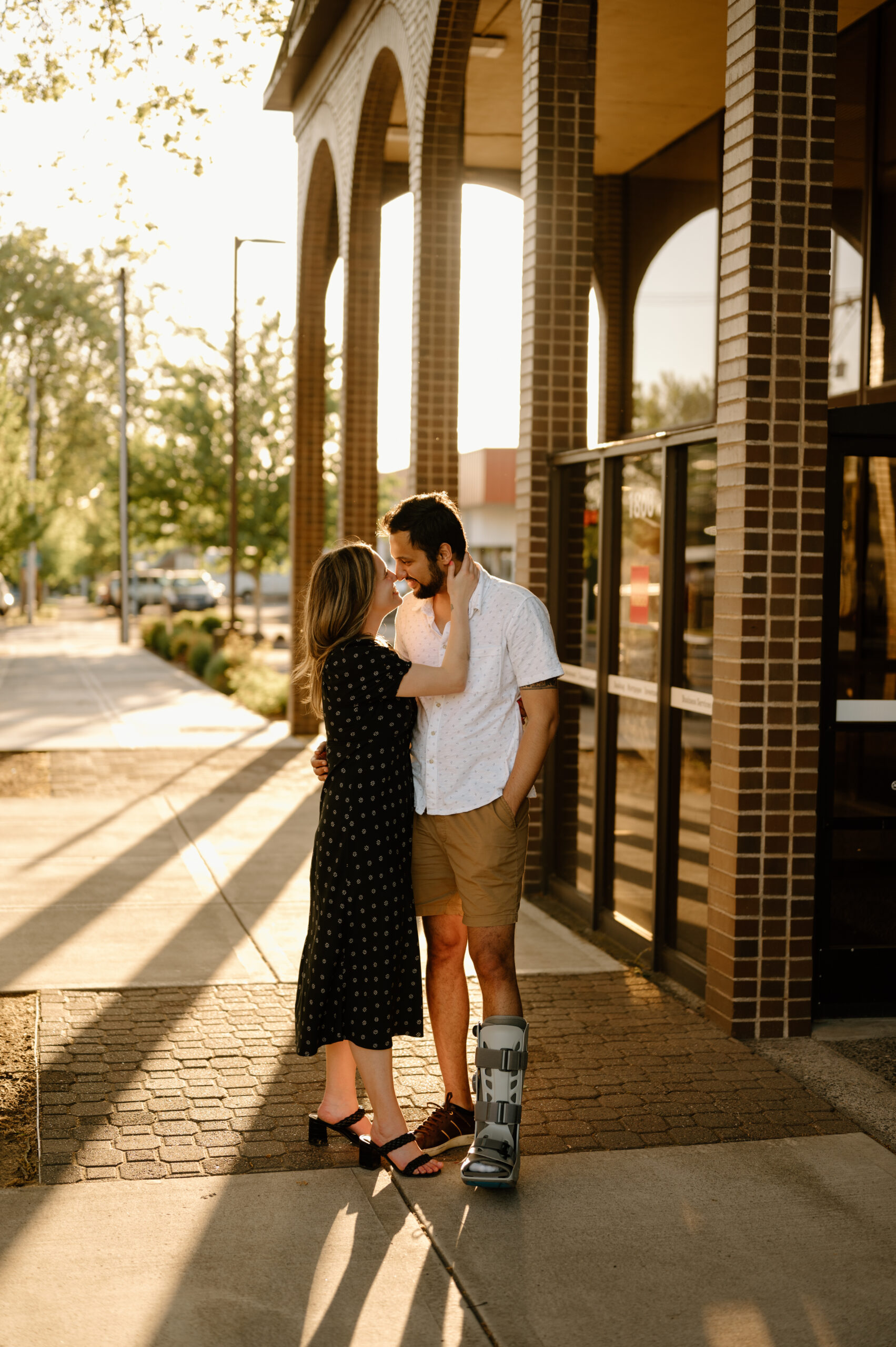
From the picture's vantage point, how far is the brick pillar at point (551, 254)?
24.8 feet

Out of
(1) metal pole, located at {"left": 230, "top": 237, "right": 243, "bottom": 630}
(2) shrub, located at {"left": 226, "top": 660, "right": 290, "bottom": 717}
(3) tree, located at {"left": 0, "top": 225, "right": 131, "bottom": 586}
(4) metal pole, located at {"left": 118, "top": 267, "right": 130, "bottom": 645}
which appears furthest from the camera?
(3) tree, located at {"left": 0, "top": 225, "right": 131, "bottom": 586}

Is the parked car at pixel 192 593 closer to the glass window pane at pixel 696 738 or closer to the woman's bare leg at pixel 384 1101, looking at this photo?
the glass window pane at pixel 696 738

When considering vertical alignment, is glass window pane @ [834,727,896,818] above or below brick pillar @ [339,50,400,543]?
below

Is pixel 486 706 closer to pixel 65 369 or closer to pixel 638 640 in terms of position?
pixel 638 640

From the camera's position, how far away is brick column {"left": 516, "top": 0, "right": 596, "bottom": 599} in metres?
7.57

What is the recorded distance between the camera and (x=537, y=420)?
309 inches

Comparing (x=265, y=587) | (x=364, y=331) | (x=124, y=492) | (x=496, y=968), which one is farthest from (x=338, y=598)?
(x=265, y=587)

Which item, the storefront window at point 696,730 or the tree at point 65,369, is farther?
the tree at point 65,369

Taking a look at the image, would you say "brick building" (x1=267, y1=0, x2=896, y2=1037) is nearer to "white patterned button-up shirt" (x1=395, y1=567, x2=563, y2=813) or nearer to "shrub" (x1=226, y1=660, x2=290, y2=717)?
"white patterned button-up shirt" (x1=395, y1=567, x2=563, y2=813)

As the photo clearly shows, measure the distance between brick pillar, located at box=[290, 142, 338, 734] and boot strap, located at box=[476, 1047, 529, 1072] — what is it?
11.8m

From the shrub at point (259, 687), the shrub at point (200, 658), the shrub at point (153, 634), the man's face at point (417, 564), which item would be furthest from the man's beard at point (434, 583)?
the shrub at point (153, 634)

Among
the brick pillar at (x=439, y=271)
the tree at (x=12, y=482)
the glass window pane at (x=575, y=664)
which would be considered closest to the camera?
the glass window pane at (x=575, y=664)

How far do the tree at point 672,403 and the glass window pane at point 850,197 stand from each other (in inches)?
301

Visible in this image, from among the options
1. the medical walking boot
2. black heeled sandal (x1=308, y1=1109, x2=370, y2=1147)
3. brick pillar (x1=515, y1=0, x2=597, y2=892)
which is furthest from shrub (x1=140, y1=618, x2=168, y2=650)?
the medical walking boot
